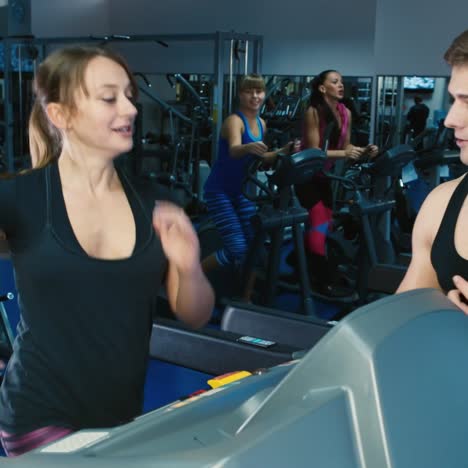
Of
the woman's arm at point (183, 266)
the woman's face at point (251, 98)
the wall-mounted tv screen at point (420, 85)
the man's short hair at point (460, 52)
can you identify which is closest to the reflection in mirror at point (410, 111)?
the wall-mounted tv screen at point (420, 85)

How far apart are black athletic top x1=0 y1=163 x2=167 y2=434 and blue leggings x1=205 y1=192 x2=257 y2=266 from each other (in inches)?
132

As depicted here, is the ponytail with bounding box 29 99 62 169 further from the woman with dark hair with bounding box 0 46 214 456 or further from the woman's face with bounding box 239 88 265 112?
the woman's face with bounding box 239 88 265 112

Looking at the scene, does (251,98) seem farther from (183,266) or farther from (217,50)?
(183,266)

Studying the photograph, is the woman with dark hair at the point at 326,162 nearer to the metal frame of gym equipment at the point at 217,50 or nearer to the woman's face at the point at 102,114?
the metal frame of gym equipment at the point at 217,50

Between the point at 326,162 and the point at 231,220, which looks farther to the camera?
the point at 326,162

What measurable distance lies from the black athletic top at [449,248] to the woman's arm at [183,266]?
0.45 meters

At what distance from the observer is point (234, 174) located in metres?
4.88

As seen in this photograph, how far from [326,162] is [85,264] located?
394 cm

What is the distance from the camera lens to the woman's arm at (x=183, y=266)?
150cm

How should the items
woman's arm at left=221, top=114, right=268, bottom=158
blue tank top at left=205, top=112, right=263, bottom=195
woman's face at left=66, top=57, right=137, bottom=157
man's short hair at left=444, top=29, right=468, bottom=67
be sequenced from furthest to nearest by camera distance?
blue tank top at left=205, top=112, right=263, bottom=195 < woman's arm at left=221, top=114, right=268, bottom=158 < woman's face at left=66, top=57, right=137, bottom=157 < man's short hair at left=444, top=29, right=468, bottom=67

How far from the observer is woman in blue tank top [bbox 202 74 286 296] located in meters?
4.83

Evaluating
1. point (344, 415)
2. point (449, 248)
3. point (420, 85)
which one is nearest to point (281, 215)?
point (420, 85)

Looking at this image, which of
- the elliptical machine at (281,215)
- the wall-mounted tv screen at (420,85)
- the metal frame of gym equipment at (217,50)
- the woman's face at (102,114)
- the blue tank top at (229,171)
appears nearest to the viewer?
the woman's face at (102,114)

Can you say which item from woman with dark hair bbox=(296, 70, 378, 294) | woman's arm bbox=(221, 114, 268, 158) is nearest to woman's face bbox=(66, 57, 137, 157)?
woman's arm bbox=(221, 114, 268, 158)
